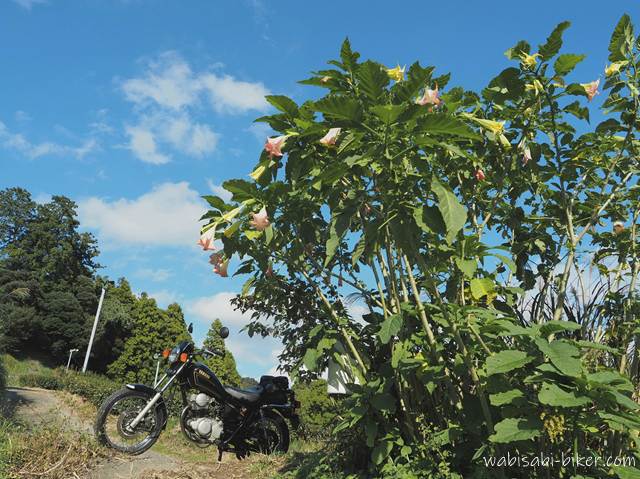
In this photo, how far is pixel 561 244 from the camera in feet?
9.68

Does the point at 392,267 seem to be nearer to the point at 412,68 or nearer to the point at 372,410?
the point at 372,410

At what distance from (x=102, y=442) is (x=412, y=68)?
359cm

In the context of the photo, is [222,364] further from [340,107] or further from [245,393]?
[340,107]

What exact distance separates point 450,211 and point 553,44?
3.64 feet

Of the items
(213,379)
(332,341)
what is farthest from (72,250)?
(332,341)

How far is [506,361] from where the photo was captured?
1.79 metres

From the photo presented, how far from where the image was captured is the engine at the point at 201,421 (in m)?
4.37

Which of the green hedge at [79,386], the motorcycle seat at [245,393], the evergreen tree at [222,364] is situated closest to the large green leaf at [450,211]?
the motorcycle seat at [245,393]

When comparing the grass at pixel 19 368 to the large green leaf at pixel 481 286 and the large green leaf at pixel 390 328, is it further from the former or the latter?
the large green leaf at pixel 481 286

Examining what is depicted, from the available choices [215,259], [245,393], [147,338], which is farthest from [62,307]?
[215,259]

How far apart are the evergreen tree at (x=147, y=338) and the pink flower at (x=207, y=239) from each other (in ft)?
75.1

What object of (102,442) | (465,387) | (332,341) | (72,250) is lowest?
(102,442)

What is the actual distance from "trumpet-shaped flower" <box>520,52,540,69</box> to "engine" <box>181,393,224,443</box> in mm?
3679

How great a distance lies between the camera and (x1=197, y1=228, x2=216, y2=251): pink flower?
2.26 metres
